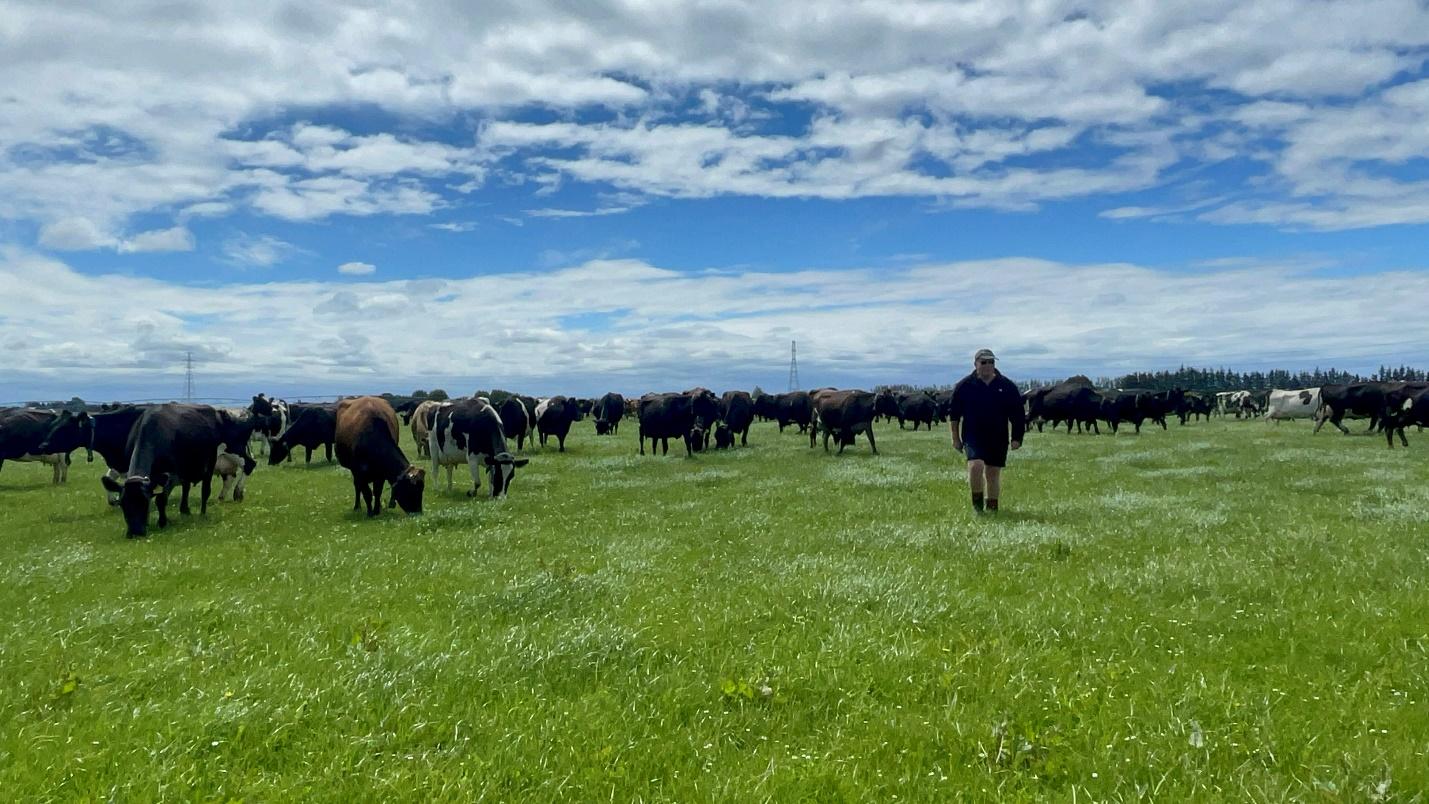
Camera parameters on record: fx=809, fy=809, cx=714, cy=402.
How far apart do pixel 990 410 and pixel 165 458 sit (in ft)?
53.7

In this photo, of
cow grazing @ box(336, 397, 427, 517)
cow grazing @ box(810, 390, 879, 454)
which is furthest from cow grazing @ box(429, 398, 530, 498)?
cow grazing @ box(810, 390, 879, 454)

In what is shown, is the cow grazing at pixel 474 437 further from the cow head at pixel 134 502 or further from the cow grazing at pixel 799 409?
the cow grazing at pixel 799 409

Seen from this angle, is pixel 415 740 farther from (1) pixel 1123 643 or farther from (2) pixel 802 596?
(1) pixel 1123 643

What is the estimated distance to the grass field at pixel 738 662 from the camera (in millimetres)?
4801

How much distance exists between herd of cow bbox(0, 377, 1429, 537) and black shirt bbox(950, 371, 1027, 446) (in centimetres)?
1011

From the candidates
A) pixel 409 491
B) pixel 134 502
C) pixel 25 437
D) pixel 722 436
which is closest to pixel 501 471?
pixel 409 491

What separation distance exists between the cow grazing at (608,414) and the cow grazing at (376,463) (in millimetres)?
30610

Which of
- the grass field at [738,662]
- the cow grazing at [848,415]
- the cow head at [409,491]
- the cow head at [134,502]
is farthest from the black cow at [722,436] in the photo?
the cow head at [134,502]

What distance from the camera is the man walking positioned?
15078 millimetres

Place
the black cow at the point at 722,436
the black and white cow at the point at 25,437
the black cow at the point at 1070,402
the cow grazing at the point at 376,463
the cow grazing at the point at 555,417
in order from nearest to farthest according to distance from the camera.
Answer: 1. the cow grazing at the point at 376,463
2. the black and white cow at the point at 25,437
3. the cow grazing at the point at 555,417
4. the black cow at the point at 722,436
5. the black cow at the point at 1070,402

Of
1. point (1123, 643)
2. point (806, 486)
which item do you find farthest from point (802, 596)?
A: point (806, 486)

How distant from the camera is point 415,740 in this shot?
5.34 metres

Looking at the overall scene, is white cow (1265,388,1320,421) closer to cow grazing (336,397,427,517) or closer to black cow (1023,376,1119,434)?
black cow (1023,376,1119,434)

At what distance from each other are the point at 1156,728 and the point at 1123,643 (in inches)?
75.0
